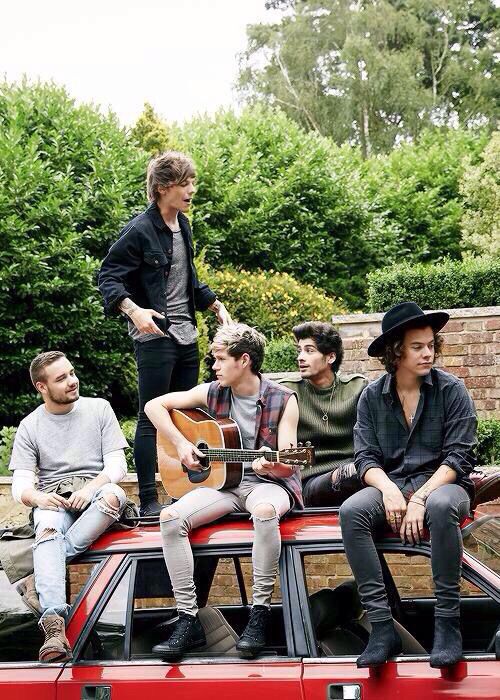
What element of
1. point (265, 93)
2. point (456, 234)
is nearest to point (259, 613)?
point (456, 234)

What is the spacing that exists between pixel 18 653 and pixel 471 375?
19.3 feet

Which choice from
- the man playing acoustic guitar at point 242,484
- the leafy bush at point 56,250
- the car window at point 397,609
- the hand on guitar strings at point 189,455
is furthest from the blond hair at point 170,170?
the leafy bush at point 56,250

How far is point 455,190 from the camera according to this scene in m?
19.9

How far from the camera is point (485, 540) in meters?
4.63

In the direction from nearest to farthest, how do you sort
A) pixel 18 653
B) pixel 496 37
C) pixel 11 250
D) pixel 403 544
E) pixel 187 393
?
pixel 403 544
pixel 18 653
pixel 187 393
pixel 11 250
pixel 496 37

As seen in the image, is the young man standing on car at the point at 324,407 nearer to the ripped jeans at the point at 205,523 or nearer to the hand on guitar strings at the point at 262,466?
the hand on guitar strings at the point at 262,466

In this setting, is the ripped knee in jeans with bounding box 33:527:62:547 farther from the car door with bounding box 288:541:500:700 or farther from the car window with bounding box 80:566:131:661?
the car door with bounding box 288:541:500:700

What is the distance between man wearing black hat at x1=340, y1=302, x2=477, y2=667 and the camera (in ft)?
14.1

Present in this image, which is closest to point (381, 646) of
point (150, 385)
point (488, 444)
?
point (150, 385)

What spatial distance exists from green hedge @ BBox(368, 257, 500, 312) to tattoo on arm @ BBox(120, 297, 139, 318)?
4741 mm

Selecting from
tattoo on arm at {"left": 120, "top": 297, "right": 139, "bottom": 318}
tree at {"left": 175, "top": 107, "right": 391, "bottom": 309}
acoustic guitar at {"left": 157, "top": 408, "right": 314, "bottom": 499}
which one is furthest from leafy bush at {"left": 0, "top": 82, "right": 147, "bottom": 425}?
acoustic guitar at {"left": 157, "top": 408, "right": 314, "bottom": 499}

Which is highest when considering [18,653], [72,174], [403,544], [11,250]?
[72,174]

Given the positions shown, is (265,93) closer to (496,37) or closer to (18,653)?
(496,37)

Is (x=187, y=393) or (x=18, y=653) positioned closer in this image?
(x=18, y=653)
